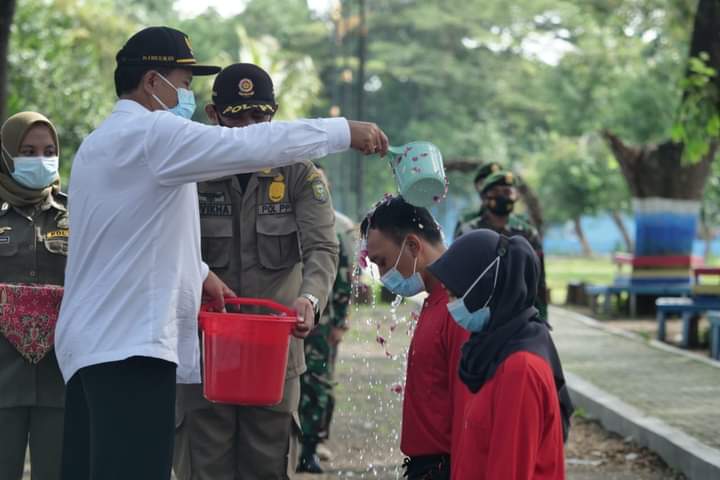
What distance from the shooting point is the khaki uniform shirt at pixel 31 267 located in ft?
18.0

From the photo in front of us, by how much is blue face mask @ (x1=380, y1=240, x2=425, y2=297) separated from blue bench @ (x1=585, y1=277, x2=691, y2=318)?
15.2 meters

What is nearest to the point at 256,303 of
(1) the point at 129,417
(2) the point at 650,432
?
(1) the point at 129,417

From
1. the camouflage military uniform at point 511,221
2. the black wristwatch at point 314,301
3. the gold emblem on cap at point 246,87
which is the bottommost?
the black wristwatch at point 314,301

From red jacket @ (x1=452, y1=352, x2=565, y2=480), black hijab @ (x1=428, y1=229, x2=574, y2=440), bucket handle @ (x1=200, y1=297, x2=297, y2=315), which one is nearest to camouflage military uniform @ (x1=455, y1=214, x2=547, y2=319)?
bucket handle @ (x1=200, y1=297, x2=297, y2=315)

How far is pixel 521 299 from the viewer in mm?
4031

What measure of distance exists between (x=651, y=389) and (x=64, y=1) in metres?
30.7

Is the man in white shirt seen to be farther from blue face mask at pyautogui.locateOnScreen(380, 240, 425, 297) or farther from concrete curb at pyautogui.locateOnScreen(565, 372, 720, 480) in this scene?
concrete curb at pyautogui.locateOnScreen(565, 372, 720, 480)

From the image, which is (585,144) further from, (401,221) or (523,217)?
(401,221)

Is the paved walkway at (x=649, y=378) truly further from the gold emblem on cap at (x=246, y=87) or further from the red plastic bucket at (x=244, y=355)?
the red plastic bucket at (x=244, y=355)

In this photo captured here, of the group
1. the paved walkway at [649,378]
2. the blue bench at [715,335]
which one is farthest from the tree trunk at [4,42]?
the blue bench at [715,335]

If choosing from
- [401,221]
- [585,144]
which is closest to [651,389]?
[401,221]

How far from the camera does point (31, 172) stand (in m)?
5.73

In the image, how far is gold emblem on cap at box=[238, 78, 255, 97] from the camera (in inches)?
203

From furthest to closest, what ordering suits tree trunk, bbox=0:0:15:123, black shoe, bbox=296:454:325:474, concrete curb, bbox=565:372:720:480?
tree trunk, bbox=0:0:15:123
black shoe, bbox=296:454:325:474
concrete curb, bbox=565:372:720:480
